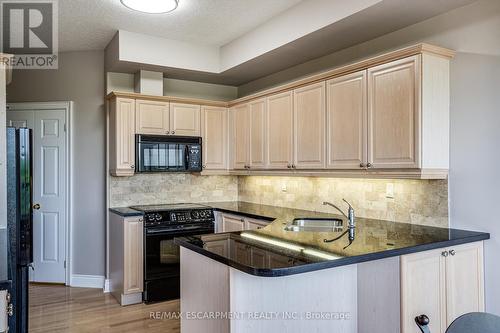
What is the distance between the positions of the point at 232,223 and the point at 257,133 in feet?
3.46

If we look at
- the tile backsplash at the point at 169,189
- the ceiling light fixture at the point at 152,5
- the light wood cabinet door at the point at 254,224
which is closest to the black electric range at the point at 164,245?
the tile backsplash at the point at 169,189

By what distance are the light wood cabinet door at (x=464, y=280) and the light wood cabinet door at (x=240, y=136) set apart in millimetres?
2516

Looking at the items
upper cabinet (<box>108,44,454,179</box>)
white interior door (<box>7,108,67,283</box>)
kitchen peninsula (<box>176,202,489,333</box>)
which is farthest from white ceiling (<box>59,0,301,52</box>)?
kitchen peninsula (<box>176,202,489,333</box>)

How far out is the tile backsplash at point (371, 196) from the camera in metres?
2.81

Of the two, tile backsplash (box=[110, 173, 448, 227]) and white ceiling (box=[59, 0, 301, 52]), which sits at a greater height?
white ceiling (box=[59, 0, 301, 52])

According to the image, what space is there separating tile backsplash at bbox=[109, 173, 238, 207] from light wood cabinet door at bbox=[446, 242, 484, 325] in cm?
314

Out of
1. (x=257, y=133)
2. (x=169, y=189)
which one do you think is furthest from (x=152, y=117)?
(x=257, y=133)

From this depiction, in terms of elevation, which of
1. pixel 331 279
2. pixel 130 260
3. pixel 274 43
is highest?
pixel 274 43

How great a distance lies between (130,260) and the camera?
3855 mm

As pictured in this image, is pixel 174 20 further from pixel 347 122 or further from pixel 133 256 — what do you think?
pixel 133 256

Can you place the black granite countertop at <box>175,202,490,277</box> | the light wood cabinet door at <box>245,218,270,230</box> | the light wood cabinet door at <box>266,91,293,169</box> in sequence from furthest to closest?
the light wood cabinet door at <box>266,91,293,169</box> → the light wood cabinet door at <box>245,218,270,230</box> → the black granite countertop at <box>175,202,490,277</box>

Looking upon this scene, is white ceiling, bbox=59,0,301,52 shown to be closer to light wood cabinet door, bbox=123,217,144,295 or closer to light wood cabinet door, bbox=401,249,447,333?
light wood cabinet door, bbox=123,217,144,295

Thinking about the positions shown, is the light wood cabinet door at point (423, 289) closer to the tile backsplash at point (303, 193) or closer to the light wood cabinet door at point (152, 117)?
the tile backsplash at point (303, 193)

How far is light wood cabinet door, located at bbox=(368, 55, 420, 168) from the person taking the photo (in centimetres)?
257
